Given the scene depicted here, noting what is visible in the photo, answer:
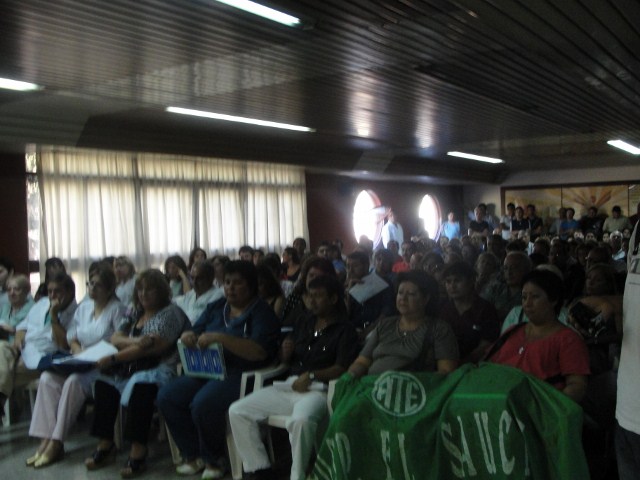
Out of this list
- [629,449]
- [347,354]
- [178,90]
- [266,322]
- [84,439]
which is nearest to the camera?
[629,449]

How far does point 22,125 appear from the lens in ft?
20.3

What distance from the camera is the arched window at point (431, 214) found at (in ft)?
52.7

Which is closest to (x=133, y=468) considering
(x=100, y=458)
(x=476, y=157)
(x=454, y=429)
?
(x=100, y=458)

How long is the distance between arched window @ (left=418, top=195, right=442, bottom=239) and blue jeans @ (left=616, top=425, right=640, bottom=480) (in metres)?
13.9

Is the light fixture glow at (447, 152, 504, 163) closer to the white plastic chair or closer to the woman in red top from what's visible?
the white plastic chair

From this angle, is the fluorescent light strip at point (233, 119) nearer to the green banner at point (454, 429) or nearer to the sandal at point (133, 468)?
the sandal at point (133, 468)

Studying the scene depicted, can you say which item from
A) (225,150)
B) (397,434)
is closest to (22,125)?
(225,150)

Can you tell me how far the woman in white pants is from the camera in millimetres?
3318

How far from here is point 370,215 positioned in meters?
14.3

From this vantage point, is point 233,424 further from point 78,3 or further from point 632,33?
point 632,33

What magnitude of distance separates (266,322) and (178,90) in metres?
2.22

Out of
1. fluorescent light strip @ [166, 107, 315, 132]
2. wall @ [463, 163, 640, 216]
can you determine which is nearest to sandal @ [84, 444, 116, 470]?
fluorescent light strip @ [166, 107, 315, 132]

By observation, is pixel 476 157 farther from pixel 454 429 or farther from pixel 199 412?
pixel 454 429

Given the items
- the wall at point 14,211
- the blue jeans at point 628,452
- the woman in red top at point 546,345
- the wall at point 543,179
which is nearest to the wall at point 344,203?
the wall at point 543,179
